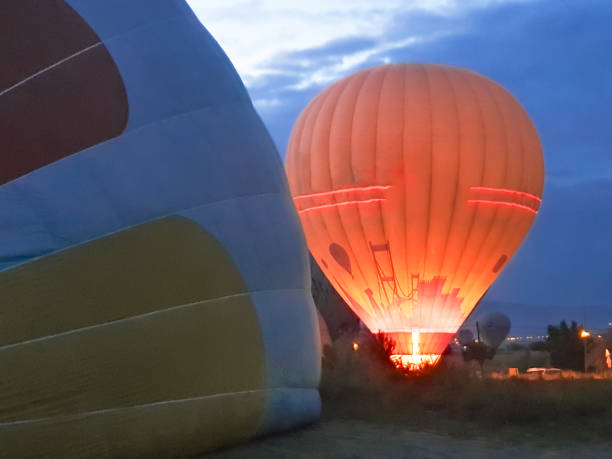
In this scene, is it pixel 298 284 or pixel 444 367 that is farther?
pixel 444 367

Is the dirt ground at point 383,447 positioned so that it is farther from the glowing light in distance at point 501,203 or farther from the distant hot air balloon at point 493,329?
the distant hot air balloon at point 493,329

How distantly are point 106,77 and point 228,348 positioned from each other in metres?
1.76

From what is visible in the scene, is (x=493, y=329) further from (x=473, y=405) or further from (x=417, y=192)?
(x=473, y=405)

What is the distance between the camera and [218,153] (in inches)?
210

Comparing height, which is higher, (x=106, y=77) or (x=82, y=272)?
(x=106, y=77)

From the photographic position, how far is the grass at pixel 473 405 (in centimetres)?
610

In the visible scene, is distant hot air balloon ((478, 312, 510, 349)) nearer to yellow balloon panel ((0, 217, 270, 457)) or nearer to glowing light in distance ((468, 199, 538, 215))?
glowing light in distance ((468, 199, 538, 215))

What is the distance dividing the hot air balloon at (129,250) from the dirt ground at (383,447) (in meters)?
0.14

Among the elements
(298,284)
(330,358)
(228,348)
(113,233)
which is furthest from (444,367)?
(113,233)

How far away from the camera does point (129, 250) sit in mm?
4738

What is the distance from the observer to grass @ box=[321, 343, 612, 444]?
6.10 metres

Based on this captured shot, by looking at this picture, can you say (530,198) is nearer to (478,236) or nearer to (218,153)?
(478,236)

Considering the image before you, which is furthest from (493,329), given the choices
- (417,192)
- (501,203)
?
(417,192)

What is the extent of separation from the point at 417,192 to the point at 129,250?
8587mm
